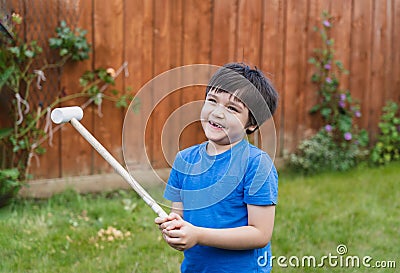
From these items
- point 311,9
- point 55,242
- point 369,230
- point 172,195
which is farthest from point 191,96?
point 311,9

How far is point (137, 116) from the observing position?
5.56 ft

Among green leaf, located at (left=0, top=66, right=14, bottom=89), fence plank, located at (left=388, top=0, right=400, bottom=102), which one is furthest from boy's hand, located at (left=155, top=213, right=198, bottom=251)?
fence plank, located at (left=388, top=0, right=400, bottom=102)

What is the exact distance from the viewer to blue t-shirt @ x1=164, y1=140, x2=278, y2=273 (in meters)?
1.70

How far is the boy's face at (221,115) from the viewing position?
166 cm

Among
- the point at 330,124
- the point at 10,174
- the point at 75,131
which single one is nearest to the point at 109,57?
the point at 75,131

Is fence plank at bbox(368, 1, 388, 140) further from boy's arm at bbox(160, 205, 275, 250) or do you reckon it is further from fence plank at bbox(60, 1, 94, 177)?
boy's arm at bbox(160, 205, 275, 250)

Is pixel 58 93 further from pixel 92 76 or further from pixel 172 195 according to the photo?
pixel 172 195

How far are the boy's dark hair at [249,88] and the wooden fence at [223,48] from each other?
5.25ft

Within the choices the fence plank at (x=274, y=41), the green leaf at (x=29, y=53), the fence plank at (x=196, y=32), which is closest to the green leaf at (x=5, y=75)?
the green leaf at (x=29, y=53)

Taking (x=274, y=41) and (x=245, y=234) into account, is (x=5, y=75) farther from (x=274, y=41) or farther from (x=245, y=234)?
(x=245, y=234)

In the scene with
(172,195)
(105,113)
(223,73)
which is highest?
(223,73)

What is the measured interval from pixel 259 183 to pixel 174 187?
11.3 inches

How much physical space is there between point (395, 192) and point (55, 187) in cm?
251

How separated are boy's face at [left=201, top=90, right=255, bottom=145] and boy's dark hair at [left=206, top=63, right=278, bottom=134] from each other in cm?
2
